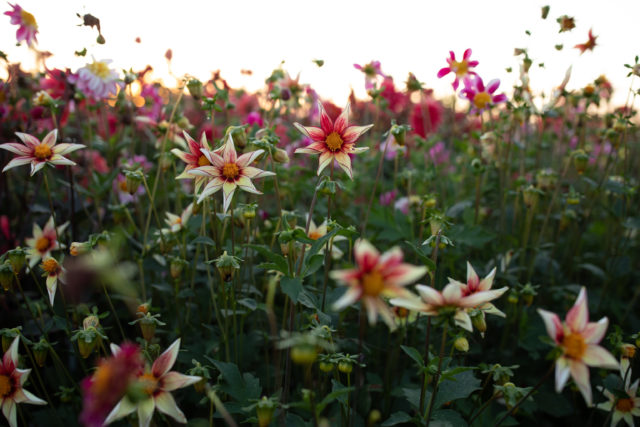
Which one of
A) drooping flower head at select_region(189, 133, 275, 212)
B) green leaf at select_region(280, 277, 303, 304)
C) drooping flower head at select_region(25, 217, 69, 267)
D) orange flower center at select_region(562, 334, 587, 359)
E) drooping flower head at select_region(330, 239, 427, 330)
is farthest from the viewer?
drooping flower head at select_region(25, 217, 69, 267)

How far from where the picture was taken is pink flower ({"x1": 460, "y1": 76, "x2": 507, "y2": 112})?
6.47 ft

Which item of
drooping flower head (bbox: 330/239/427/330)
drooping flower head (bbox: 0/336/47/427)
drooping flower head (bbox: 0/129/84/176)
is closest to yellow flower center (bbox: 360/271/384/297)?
drooping flower head (bbox: 330/239/427/330)

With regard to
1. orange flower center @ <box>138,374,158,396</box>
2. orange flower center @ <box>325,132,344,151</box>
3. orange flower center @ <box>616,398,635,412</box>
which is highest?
orange flower center @ <box>325,132,344,151</box>

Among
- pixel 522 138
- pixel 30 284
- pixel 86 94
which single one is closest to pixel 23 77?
pixel 86 94

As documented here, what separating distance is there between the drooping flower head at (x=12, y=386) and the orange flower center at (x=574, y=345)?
1.15 m

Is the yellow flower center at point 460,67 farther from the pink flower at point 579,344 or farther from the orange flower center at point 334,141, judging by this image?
the pink flower at point 579,344

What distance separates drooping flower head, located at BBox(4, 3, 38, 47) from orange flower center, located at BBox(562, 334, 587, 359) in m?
2.07

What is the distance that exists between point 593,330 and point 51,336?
6.25 feet

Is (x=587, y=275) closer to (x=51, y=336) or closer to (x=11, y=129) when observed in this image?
(x=51, y=336)

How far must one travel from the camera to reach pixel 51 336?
1.89m

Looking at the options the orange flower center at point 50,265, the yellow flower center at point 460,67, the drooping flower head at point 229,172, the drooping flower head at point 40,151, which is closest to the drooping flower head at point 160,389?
the drooping flower head at point 229,172

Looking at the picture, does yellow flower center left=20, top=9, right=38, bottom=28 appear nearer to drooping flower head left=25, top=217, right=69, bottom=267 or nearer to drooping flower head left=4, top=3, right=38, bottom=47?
drooping flower head left=4, top=3, right=38, bottom=47

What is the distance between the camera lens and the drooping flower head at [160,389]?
3.17ft

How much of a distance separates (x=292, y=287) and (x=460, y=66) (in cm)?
131
